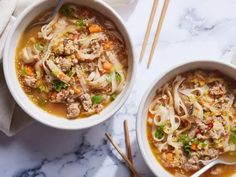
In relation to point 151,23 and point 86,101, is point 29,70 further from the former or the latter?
point 151,23

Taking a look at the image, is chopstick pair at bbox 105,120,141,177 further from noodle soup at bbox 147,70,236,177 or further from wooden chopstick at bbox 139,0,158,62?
wooden chopstick at bbox 139,0,158,62

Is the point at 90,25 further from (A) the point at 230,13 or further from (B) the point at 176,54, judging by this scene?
(A) the point at 230,13

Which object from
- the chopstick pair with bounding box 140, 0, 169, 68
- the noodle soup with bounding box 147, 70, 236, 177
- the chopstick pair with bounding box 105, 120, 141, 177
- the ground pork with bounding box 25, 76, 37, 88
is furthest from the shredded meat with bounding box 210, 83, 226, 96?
the ground pork with bounding box 25, 76, 37, 88

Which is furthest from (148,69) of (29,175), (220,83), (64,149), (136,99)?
(29,175)

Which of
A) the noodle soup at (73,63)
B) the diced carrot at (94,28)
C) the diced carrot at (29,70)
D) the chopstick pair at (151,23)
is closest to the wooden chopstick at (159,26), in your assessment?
the chopstick pair at (151,23)

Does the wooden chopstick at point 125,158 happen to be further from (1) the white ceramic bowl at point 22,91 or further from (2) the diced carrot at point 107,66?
(2) the diced carrot at point 107,66

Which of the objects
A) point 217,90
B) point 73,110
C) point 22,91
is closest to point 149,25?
point 217,90
